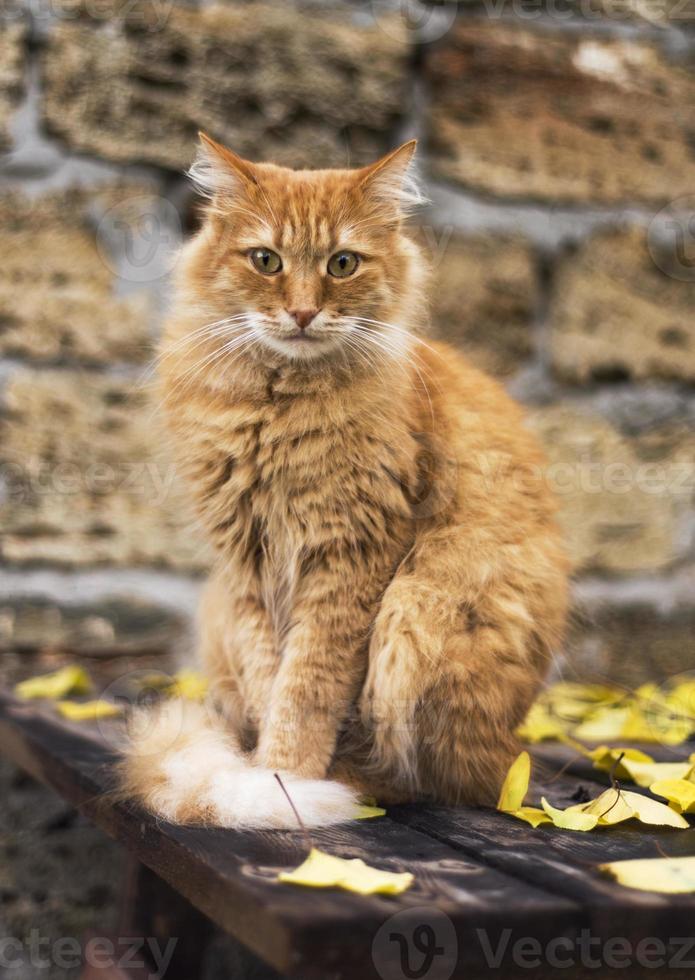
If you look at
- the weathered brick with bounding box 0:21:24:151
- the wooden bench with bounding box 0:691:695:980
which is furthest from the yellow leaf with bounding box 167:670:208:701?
the weathered brick with bounding box 0:21:24:151

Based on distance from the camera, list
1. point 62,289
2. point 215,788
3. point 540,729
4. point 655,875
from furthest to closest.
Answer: point 62,289, point 540,729, point 215,788, point 655,875

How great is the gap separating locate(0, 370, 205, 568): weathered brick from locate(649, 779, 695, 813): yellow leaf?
1283mm

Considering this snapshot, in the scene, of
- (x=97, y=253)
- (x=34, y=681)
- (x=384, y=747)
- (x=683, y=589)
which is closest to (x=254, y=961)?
(x=34, y=681)

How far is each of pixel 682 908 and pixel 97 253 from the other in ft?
6.65

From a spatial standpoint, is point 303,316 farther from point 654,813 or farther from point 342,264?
point 654,813

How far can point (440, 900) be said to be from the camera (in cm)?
111

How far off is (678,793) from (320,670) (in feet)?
1.98

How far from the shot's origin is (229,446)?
1751 mm

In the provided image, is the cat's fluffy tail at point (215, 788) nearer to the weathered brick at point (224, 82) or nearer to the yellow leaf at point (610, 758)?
the yellow leaf at point (610, 758)

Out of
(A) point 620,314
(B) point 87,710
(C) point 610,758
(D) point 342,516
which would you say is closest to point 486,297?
(A) point 620,314

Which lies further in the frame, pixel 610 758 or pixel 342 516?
pixel 610 758

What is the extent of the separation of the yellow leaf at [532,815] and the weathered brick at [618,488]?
3.97 ft

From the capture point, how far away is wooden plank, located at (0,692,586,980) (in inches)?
39.9

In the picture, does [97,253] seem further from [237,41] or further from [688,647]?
[688,647]
